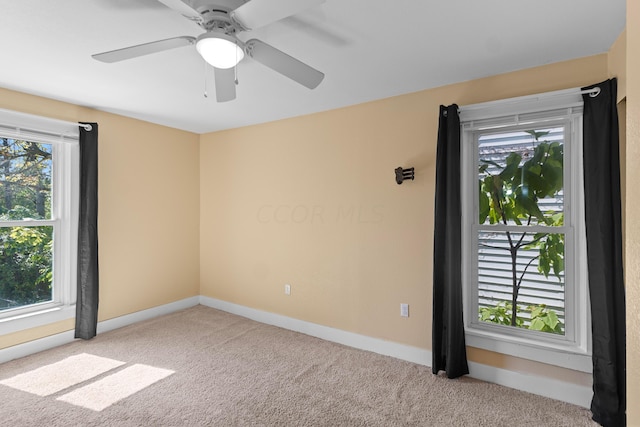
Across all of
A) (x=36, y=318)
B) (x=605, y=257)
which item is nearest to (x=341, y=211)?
(x=605, y=257)

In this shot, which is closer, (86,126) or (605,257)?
(605,257)

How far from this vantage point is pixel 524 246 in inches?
Result: 102

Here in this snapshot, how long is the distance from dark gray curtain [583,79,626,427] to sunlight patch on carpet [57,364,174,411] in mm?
3034

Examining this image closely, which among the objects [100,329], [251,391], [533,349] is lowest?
[251,391]

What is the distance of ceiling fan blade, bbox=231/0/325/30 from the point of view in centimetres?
135

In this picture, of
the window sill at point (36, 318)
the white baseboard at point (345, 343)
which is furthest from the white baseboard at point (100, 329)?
the window sill at point (36, 318)

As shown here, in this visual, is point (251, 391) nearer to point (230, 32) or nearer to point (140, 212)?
point (230, 32)

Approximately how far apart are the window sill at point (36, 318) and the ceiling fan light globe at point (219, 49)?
3.02 metres

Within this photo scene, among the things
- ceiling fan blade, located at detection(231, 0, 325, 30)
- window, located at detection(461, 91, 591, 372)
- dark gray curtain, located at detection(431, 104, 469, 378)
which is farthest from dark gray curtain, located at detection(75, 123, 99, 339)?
window, located at detection(461, 91, 591, 372)

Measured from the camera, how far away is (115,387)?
99.2 inches

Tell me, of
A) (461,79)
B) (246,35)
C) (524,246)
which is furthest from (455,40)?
(524,246)

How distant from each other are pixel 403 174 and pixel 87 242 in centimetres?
311

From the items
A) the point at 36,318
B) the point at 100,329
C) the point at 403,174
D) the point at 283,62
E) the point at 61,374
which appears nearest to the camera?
the point at 283,62

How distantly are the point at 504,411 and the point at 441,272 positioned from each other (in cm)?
98
